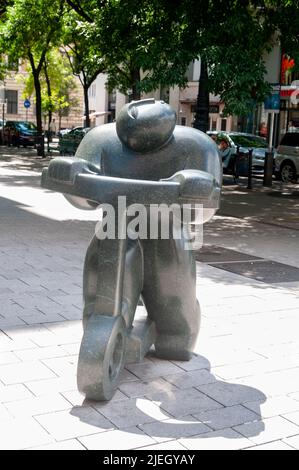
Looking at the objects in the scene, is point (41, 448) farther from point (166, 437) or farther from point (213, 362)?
point (213, 362)

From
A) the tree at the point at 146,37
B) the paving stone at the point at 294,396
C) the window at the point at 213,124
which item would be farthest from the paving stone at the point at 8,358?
the window at the point at 213,124

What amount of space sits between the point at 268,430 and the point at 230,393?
571 mm

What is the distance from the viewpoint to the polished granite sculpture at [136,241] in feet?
13.6

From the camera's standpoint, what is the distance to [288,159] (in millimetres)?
22250

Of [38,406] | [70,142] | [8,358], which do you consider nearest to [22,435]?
[38,406]

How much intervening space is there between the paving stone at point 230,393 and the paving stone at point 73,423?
2.65 ft

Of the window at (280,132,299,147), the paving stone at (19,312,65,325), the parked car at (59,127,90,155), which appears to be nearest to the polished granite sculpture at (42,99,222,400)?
the paving stone at (19,312,65,325)

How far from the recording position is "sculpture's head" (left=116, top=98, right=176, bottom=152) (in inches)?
174

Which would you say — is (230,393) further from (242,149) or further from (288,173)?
(242,149)

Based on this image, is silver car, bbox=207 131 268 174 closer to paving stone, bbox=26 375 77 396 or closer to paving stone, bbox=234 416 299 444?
paving stone, bbox=26 375 77 396

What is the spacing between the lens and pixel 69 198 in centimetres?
448

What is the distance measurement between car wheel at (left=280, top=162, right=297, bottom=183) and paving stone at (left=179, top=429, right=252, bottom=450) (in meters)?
18.8

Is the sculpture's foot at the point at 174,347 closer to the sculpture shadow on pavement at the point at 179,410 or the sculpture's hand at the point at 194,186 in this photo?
the sculpture shadow on pavement at the point at 179,410
